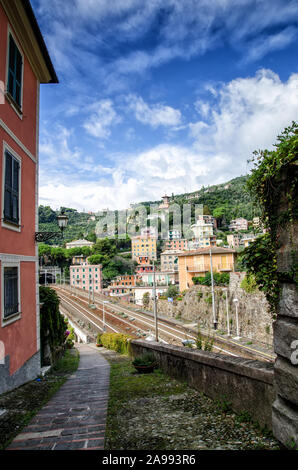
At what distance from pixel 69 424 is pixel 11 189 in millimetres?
4921

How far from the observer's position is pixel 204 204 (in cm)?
14438

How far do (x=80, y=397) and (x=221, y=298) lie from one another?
3456 centimetres

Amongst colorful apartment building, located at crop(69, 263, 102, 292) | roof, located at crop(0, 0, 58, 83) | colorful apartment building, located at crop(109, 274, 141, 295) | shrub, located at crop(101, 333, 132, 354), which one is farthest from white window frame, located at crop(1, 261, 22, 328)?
colorful apartment building, located at crop(69, 263, 102, 292)

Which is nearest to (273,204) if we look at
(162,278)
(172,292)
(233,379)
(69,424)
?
(233,379)

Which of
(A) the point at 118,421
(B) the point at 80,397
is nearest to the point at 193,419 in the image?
(A) the point at 118,421

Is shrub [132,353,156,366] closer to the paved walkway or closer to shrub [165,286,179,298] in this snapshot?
the paved walkway

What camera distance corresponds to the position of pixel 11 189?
264 inches

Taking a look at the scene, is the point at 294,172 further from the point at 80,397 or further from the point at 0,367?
the point at 0,367

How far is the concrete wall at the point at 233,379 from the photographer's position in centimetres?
332

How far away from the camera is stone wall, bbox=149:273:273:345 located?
29.2 meters

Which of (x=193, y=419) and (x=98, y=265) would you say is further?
(x=98, y=265)

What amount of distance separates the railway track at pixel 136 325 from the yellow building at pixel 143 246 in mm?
50037

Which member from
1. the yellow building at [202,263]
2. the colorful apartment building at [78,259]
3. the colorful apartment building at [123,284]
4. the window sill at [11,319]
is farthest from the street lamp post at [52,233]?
the colorful apartment building at [78,259]

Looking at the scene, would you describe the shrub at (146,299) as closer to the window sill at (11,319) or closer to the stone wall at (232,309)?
the stone wall at (232,309)
